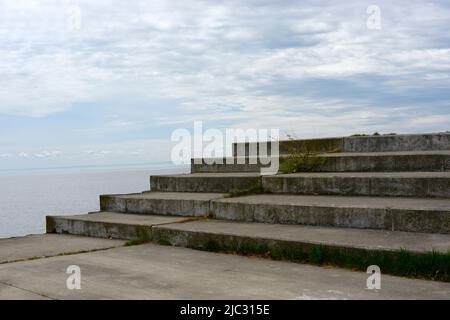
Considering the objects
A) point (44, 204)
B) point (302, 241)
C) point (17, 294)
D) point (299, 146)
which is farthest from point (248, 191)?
point (44, 204)

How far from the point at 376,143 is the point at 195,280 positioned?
4640 mm

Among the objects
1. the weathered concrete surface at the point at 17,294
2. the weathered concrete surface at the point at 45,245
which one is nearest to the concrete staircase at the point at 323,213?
the weathered concrete surface at the point at 45,245

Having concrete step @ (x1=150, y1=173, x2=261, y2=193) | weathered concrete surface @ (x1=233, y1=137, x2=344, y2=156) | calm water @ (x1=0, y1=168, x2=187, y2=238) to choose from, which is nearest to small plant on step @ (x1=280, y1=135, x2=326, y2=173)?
concrete step @ (x1=150, y1=173, x2=261, y2=193)

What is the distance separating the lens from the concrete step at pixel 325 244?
12.0 ft

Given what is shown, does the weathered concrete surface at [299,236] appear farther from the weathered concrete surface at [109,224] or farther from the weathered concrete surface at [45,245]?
the weathered concrete surface at [45,245]

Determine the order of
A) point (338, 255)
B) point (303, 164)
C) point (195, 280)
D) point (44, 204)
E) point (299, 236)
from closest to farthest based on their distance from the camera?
point (195, 280)
point (338, 255)
point (299, 236)
point (303, 164)
point (44, 204)

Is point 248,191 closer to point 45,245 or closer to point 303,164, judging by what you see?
point 303,164

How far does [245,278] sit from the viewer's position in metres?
3.83

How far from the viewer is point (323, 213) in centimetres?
499

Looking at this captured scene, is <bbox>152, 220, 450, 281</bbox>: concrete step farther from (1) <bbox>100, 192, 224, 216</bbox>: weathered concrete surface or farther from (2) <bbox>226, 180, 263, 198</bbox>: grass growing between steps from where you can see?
(2) <bbox>226, 180, 263, 198</bbox>: grass growing between steps

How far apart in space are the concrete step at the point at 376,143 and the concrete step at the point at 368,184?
1.51 metres

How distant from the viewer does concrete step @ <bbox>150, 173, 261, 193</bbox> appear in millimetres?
6705

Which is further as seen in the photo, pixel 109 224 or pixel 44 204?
pixel 44 204

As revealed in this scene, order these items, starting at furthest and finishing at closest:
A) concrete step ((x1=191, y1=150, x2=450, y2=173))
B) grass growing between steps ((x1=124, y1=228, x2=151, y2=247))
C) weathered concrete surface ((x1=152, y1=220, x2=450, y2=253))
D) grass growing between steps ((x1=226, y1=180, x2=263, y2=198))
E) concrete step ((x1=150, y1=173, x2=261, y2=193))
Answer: concrete step ((x1=150, y1=173, x2=261, y2=193)), grass growing between steps ((x1=226, y1=180, x2=263, y2=198)), concrete step ((x1=191, y1=150, x2=450, y2=173)), grass growing between steps ((x1=124, y1=228, x2=151, y2=247)), weathered concrete surface ((x1=152, y1=220, x2=450, y2=253))
